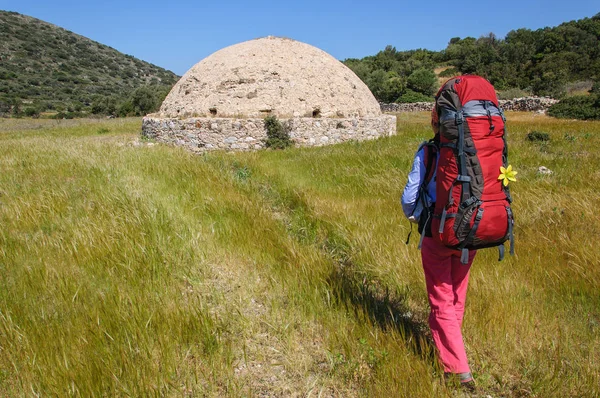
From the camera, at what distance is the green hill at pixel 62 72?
43125 millimetres

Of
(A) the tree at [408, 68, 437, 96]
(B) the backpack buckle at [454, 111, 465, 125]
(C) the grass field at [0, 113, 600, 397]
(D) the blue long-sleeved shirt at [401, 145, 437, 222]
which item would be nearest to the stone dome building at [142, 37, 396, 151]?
(C) the grass field at [0, 113, 600, 397]

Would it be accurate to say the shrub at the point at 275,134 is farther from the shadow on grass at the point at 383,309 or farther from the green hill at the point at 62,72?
the green hill at the point at 62,72

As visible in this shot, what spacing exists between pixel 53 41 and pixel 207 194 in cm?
8779

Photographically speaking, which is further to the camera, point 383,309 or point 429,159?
point 383,309

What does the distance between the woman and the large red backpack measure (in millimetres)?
175

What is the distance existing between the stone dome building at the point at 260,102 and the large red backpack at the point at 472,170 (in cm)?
1060

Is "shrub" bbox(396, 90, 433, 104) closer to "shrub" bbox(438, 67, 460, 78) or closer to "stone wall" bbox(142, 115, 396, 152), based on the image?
"shrub" bbox(438, 67, 460, 78)

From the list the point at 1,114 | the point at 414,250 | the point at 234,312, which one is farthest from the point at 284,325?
the point at 1,114

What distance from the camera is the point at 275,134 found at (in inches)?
487

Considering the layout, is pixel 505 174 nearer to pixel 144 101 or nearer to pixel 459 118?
pixel 459 118

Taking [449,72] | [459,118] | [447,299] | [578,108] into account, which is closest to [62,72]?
[449,72]

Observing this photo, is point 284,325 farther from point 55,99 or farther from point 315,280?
point 55,99

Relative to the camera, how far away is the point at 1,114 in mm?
36125

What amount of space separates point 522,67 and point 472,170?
150ft
